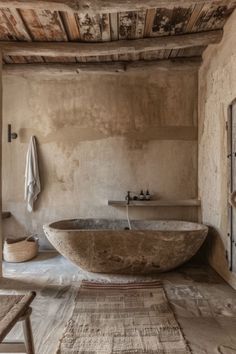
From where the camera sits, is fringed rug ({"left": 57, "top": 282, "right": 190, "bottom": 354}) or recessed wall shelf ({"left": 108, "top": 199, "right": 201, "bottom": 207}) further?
recessed wall shelf ({"left": 108, "top": 199, "right": 201, "bottom": 207})

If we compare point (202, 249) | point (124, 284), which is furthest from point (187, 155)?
point (124, 284)

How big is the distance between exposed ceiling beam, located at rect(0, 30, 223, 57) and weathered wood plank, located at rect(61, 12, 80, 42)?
0.09 m

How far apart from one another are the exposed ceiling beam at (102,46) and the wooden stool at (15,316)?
300cm

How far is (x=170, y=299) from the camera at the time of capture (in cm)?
285

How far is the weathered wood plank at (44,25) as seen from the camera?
3229 millimetres

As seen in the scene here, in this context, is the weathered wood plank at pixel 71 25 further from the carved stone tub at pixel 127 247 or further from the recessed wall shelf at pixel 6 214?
the recessed wall shelf at pixel 6 214

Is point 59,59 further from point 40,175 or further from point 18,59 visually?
point 40,175

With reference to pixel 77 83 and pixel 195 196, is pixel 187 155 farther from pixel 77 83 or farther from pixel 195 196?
pixel 77 83

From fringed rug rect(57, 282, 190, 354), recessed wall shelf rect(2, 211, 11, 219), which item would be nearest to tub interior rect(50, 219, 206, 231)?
recessed wall shelf rect(2, 211, 11, 219)

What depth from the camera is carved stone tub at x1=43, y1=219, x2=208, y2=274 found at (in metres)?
3.29

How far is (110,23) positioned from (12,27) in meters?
1.05

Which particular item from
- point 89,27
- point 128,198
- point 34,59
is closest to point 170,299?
point 128,198

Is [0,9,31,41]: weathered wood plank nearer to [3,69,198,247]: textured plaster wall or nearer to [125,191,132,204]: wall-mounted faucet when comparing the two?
[3,69,198,247]: textured plaster wall

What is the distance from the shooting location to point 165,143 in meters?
4.62
